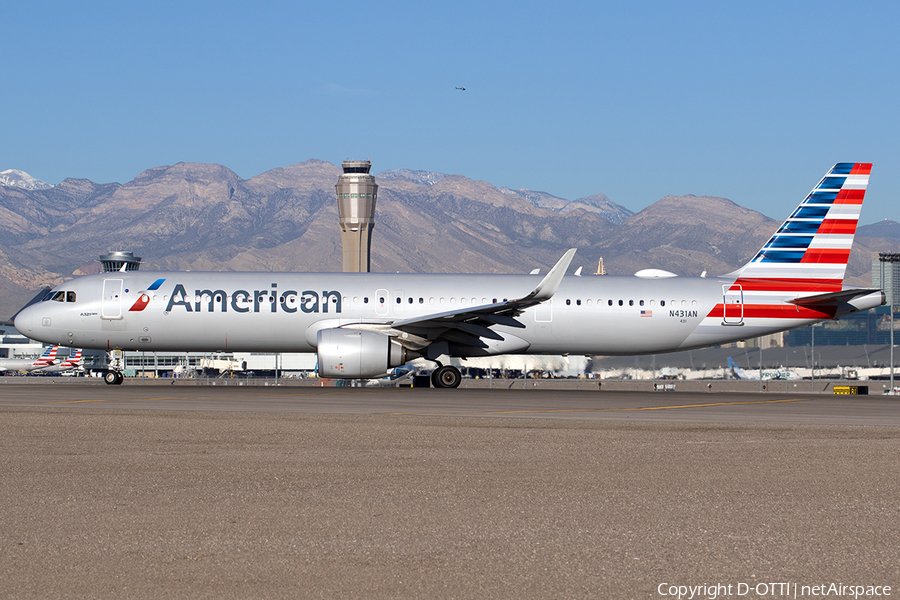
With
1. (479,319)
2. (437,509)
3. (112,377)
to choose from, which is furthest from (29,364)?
(437,509)

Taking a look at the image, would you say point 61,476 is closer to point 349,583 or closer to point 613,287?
point 349,583

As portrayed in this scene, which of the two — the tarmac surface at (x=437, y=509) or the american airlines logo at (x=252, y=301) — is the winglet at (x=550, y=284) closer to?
the american airlines logo at (x=252, y=301)

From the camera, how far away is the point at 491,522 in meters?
8.46

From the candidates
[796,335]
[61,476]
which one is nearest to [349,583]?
[61,476]

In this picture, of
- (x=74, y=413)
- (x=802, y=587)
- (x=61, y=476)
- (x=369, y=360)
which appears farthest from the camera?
(x=369, y=360)

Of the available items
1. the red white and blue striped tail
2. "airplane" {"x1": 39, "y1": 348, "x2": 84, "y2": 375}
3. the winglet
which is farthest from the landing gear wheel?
"airplane" {"x1": 39, "y1": 348, "x2": 84, "y2": 375}

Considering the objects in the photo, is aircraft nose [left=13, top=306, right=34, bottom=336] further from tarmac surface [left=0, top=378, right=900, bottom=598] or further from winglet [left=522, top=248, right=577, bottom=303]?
winglet [left=522, top=248, right=577, bottom=303]

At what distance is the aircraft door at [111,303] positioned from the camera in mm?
31781

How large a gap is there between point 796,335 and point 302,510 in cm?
19693

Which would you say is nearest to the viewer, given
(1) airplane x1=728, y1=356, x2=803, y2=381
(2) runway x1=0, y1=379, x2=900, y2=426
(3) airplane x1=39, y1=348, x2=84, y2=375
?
(2) runway x1=0, y1=379, x2=900, y2=426

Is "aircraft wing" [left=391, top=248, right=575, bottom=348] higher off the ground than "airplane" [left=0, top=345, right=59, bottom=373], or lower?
higher

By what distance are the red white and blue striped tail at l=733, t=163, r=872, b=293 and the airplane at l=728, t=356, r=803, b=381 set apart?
58.0m

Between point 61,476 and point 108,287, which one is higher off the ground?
point 108,287

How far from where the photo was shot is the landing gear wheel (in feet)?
108
